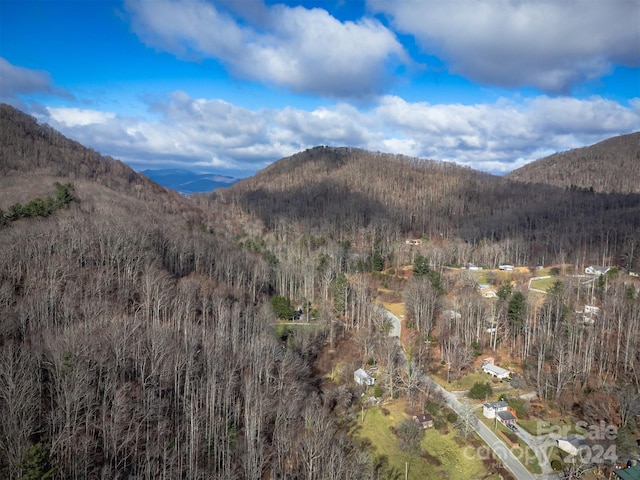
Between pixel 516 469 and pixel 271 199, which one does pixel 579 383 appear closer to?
pixel 516 469

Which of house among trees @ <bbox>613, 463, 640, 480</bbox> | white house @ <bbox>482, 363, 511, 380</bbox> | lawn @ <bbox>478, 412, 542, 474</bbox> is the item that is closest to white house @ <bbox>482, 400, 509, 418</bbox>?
lawn @ <bbox>478, 412, 542, 474</bbox>

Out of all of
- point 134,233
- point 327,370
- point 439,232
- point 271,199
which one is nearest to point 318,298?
point 327,370

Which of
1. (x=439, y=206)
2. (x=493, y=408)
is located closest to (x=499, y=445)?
(x=493, y=408)

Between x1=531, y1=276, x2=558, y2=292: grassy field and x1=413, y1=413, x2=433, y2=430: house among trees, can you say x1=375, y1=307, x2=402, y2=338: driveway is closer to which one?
x1=413, y1=413, x2=433, y2=430: house among trees

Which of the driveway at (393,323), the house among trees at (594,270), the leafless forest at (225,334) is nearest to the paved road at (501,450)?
the leafless forest at (225,334)

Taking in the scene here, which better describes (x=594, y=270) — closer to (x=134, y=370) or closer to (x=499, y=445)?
(x=499, y=445)

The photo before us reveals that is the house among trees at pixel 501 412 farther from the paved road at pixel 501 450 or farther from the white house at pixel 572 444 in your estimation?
the white house at pixel 572 444
